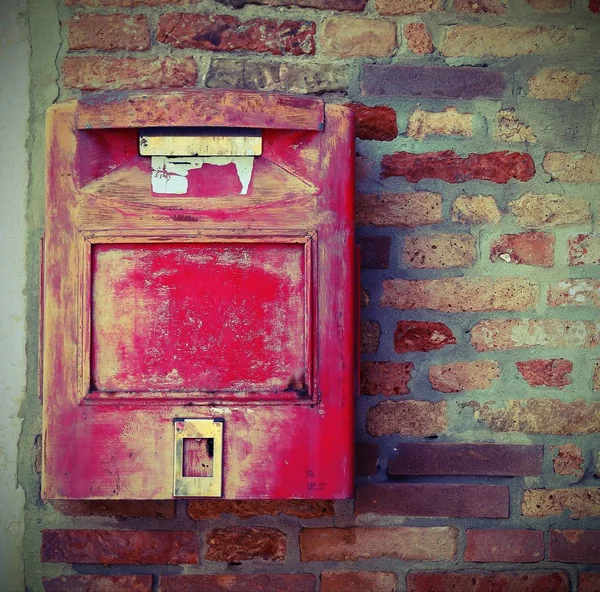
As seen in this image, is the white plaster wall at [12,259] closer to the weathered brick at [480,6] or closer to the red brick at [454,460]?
the red brick at [454,460]

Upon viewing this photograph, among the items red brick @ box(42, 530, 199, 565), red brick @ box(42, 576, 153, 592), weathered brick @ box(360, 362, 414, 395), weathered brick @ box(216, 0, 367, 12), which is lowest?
red brick @ box(42, 576, 153, 592)

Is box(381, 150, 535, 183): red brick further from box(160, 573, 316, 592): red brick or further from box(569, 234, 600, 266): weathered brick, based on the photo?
box(160, 573, 316, 592): red brick

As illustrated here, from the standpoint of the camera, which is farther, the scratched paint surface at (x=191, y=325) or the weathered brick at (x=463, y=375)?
the weathered brick at (x=463, y=375)

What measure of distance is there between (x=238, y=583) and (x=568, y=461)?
827 millimetres

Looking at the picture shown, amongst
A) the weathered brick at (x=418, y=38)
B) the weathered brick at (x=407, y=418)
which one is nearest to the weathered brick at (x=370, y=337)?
the weathered brick at (x=407, y=418)

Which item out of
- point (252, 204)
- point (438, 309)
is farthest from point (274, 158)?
point (438, 309)

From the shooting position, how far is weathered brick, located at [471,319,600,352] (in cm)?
158

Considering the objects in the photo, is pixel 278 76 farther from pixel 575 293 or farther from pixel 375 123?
pixel 575 293

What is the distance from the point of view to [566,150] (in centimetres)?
159

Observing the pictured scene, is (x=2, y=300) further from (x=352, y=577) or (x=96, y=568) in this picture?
(x=352, y=577)

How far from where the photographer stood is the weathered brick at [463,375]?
1579 mm

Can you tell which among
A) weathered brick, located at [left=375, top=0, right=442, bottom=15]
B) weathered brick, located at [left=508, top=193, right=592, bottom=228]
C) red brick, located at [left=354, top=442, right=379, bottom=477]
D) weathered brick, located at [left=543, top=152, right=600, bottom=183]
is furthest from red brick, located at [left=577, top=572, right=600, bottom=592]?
weathered brick, located at [left=375, top=0, right=442, bottom=15]

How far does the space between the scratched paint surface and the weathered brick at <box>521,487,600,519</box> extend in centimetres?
69

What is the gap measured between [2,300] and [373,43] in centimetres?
106
